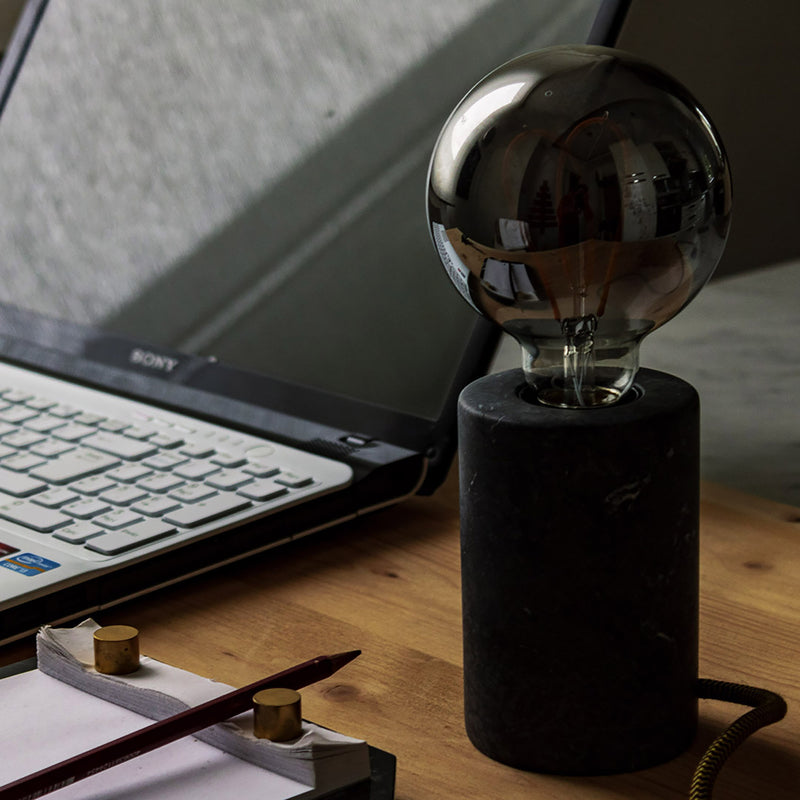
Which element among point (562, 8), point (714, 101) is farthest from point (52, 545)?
point (714, 101)

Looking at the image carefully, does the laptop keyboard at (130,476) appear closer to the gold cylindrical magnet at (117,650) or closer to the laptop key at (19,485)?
the laptop key at (19,485)

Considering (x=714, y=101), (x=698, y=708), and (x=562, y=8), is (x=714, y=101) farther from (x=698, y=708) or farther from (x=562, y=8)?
(x=698, y=708)

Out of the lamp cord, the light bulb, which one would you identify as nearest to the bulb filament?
the light bulb

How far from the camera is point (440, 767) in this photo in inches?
16.8

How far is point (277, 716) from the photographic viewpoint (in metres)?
0.39

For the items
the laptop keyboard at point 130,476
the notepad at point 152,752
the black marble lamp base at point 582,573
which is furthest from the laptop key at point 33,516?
the black marble lamp base at point 582,573

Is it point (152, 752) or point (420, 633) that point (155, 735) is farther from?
point (420, 633)

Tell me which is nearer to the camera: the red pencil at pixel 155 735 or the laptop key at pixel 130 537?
the red pencil at pixel 155 735

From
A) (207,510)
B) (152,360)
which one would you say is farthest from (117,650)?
(152,360)

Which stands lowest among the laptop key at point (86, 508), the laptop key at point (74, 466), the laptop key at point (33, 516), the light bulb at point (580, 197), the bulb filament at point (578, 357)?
the laptop key at point (33, 516)

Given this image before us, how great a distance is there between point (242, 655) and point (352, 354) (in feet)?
0.84

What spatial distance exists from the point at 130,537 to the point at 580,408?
241 millimetres

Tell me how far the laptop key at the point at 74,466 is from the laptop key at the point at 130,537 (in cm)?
8

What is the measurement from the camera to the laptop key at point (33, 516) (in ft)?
1.87
